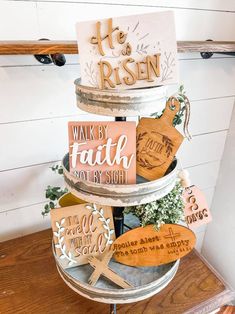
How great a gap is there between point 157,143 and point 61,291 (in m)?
0.54

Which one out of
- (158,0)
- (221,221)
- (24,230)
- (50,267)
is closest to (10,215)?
(24,230)

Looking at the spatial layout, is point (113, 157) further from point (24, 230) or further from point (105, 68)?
point (24, 230)

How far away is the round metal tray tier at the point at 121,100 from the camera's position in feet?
1.62

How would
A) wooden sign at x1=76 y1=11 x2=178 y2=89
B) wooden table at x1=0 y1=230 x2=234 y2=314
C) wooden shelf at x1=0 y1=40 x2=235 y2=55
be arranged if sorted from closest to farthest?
wooden sign at x1=76 y1=11 x2=178 y2=89, wooden shelf at x1=0 y1=40 x2=235 y2=55, wooden table at x1=0 y1=230 x2=234 y2=314

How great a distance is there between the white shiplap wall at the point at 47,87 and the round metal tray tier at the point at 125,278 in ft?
1.25

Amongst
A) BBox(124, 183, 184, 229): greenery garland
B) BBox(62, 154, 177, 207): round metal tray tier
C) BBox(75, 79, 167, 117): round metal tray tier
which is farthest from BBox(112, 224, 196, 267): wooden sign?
BBox(75, 79, 167, 117): round metal tray tier

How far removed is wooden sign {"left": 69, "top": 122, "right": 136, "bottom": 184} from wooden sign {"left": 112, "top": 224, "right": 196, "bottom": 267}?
0.52ft

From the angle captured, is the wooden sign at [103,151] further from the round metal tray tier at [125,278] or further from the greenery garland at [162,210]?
the round metal tray tier at [125,278]

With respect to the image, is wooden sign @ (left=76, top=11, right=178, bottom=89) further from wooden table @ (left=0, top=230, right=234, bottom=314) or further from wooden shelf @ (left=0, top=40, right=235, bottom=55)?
wooden table @ (left=0, top=230, right=234, bottom=314)

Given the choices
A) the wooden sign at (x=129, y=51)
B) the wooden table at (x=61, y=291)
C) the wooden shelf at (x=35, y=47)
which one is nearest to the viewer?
the wooden sign at (x=129, y=51)

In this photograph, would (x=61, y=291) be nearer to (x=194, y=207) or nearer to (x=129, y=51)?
(x=194, y=207)

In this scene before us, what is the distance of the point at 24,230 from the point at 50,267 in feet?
0.72

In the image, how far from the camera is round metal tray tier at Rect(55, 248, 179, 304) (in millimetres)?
601

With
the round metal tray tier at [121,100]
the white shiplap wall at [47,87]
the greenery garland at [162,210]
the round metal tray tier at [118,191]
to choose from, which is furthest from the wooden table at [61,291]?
the round metal tray tier at [121,100]
